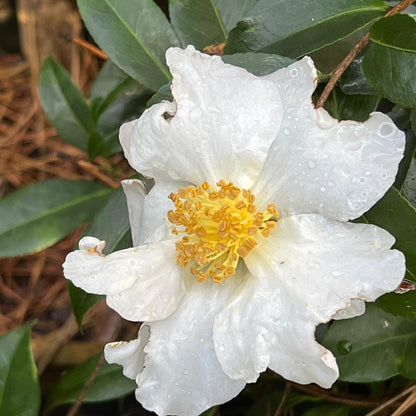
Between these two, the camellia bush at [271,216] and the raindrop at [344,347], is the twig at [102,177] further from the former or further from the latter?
the raindrop at [344,347]

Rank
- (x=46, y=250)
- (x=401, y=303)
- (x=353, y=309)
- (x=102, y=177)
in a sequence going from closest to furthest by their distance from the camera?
(x=353, y=309) < (x=401, y=303) < (x=102, y=177) < (x=46, y=250)

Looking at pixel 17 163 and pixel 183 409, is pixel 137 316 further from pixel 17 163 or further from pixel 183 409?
pixel 17 163

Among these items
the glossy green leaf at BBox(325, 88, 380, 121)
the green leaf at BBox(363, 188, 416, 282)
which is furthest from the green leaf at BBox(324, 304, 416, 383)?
the glossy green leaf at BBox(325, 88, 380, 121)

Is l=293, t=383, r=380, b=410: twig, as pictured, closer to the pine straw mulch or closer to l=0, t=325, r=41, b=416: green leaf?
l=0, t=325, r=41, b=416: green leaf

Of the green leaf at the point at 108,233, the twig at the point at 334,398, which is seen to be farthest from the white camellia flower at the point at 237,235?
the twig at the point at 334,398

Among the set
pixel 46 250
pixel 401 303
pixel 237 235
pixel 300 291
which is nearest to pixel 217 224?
pixel 237 235

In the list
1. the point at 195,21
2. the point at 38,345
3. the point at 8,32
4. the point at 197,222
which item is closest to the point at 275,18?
the point at 195,21

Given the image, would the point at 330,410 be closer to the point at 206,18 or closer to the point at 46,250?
the point at 206,18
